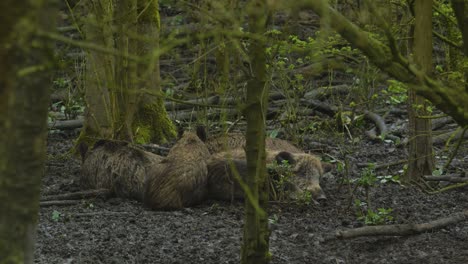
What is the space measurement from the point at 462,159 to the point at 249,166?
227 inches

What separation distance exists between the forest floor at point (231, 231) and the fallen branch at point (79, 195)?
0.31 feet

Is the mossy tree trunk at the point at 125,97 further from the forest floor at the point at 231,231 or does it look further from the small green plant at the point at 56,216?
the small green plant at the point at 56,216

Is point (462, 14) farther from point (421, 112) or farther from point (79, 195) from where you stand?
point (79, 195)

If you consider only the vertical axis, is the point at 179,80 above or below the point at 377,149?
above

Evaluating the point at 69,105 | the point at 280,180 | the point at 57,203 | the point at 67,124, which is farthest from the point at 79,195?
the point at 69,105

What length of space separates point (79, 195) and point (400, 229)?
3828mm

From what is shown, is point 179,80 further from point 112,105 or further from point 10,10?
point 10,10

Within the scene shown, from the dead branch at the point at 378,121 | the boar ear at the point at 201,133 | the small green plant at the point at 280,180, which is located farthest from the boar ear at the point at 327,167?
the dead branch at the point at 378,121

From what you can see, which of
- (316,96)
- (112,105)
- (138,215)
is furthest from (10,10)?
(316,96)

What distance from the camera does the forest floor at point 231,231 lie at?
7.43 metres

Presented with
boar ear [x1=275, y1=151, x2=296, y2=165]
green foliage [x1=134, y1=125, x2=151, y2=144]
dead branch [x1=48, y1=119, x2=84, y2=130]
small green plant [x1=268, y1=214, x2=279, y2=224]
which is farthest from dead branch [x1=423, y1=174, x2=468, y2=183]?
dead branch [x1=48, y1=119, x2=84, y2=130]

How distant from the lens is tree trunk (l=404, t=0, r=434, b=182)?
27.1ft

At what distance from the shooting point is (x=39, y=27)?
3771 mm

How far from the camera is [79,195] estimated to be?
9.81 m
